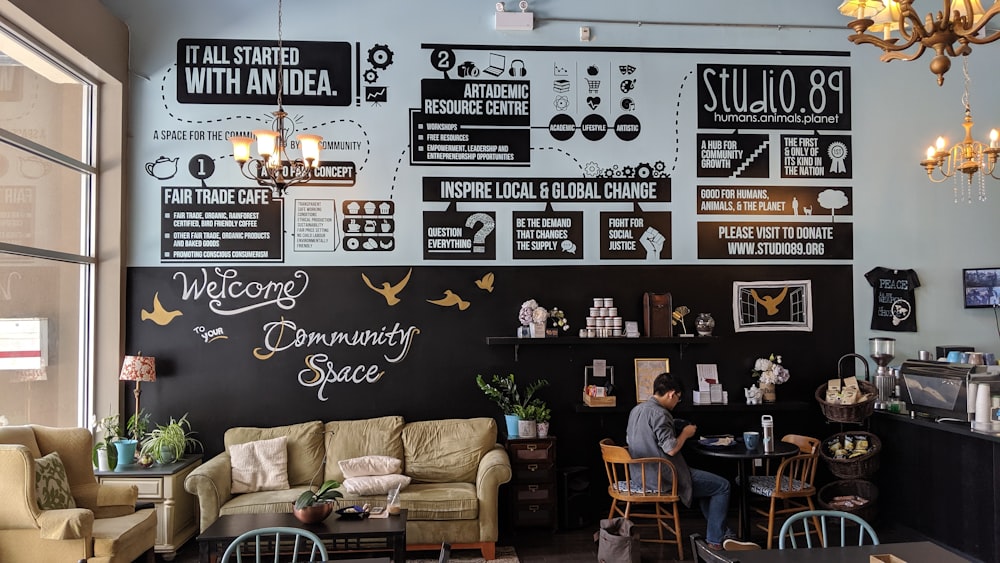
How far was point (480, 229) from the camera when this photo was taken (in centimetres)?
746

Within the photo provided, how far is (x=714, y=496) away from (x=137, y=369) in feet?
16.3

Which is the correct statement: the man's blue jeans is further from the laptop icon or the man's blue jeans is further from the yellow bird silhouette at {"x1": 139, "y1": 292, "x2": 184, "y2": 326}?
the yellow bird silhouette at {"x1": 139, "y1": 292, "x2": 184, "y2": 326}

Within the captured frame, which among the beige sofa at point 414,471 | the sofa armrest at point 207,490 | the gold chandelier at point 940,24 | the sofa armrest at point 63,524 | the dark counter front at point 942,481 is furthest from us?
the beige sofa at point 414,471

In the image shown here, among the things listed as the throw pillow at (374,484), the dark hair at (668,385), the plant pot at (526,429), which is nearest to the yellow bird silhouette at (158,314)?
the throw pillow at (374,484)

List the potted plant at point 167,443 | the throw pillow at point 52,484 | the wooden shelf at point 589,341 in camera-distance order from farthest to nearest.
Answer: the wooden shelf at point 589,341 < the potted plant at point 167,443 < the throw pillow at point 52,484

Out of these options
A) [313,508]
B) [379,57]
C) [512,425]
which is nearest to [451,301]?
[512,425]

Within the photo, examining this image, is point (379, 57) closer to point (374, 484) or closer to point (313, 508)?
point (374, 484)

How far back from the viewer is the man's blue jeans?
243 inches

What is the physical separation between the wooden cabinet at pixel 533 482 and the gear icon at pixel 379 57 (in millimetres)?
3735

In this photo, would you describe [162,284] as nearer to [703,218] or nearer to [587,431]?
[587,431]

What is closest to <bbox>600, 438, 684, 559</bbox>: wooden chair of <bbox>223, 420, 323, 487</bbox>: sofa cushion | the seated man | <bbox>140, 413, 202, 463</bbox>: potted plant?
the seated man

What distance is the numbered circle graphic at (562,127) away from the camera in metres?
7.57

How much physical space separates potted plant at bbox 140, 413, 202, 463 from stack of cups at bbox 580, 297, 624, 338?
12.1 ft

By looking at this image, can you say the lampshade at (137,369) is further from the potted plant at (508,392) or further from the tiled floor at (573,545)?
the potted plant at (508,392)
